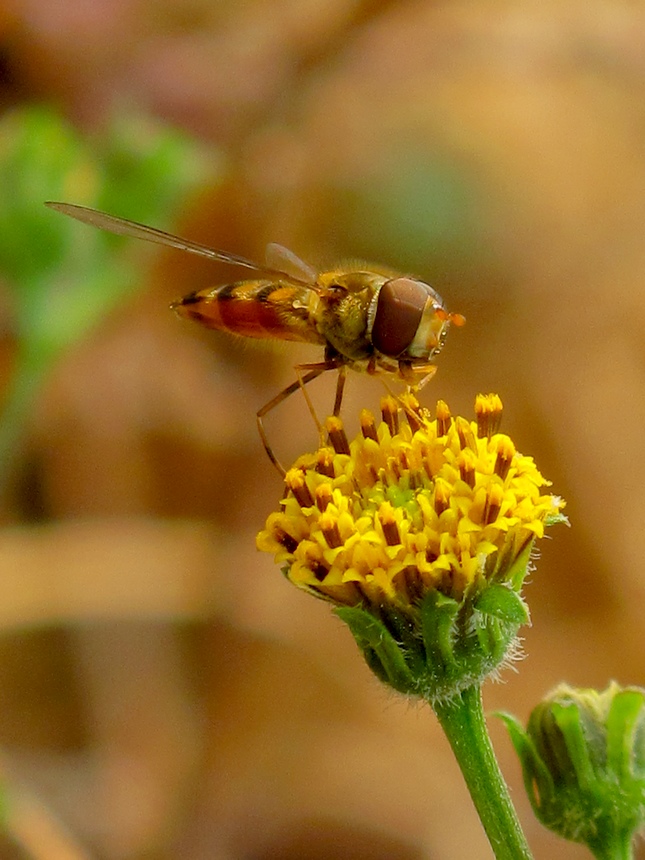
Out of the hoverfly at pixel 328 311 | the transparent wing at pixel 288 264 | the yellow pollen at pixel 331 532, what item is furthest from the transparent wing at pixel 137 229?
the yellow pollen at pixel 331 532

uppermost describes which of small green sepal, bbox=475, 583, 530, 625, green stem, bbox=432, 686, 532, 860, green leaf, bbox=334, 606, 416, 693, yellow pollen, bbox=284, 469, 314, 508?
yellow pollen, bbox=284, 469, 314, 508

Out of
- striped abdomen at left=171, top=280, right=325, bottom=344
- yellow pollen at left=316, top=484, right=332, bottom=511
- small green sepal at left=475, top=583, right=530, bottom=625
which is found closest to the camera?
small green sepal at left=475, top=583, right=530, bottom=625

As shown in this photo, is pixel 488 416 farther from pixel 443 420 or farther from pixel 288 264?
pixel 288 264

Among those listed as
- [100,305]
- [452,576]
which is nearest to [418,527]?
[452,576]

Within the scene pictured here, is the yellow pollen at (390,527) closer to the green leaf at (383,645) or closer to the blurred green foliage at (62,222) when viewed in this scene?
the green leaf at (383,645)

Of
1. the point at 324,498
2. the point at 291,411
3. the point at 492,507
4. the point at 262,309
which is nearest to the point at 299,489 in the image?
the point at 324,498

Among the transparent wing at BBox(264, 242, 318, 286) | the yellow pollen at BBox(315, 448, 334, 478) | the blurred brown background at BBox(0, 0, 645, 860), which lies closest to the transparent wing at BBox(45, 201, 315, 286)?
the transparent wing at BBox(264, 242, 318, 286)

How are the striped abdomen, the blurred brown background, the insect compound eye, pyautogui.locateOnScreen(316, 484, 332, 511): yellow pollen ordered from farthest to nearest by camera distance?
1. the blurred brown background
2. the striped abdomen
3. the insect compound eye
4. pyautogui.locateOnScreen(316, 484, 332, 511): yellow pollen

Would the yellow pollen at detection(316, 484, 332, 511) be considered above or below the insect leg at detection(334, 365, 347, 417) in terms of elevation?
below

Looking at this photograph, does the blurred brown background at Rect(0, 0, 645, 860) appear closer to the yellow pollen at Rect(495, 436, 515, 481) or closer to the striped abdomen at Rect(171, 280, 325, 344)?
the striped abdomen at Rect(171, 280, 325, 344)
